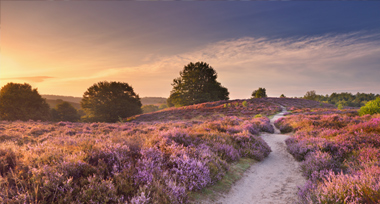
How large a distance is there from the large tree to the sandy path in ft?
161

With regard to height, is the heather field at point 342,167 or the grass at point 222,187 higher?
the heather field at point 342,167

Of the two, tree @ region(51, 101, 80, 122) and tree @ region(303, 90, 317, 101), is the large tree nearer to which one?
tree @ region(51, 101, 80, 122)

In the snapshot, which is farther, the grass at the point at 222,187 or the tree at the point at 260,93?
A: the tree at the point at 260,93

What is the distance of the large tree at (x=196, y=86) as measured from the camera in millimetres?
57219

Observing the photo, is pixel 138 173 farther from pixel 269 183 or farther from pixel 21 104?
pixel 21 104

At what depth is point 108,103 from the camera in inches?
1731

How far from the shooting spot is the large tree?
2253 inches

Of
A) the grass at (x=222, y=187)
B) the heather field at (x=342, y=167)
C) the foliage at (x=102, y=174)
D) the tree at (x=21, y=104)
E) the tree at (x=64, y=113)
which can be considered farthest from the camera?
the tree at (x=64, y=113)

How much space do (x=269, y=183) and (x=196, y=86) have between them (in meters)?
54.0

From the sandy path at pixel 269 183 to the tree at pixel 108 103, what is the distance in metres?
40.6

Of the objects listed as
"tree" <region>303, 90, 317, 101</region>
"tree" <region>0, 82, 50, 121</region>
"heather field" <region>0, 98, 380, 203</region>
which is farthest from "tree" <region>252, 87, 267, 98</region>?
"tree" <region>0, 82, 50, 121</region>

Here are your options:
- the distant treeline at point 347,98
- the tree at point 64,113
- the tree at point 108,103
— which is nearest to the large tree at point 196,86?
the tree at point 108,103

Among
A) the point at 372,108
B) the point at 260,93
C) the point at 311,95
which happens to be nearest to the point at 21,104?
the point at 372,108

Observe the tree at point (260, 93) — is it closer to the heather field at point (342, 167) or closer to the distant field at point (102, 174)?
the heather field at point (342, 167)
